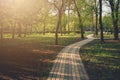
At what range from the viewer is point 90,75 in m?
17.1

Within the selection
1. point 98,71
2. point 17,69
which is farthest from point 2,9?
point 98,71

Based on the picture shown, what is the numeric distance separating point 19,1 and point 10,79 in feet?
92.3

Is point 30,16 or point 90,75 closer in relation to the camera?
point 90,75

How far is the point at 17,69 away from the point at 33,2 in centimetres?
2441

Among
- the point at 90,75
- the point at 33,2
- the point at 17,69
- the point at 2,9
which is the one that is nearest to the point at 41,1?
the point at 33,2

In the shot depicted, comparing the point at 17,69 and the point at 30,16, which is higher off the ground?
the point at 30,16

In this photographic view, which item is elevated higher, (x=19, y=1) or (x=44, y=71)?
(x=19, y=1)

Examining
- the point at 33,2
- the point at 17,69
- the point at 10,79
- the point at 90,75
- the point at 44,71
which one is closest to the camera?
the point at 10,79

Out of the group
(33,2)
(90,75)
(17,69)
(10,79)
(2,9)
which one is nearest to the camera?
(10,79)

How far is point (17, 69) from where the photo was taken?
64.9ft

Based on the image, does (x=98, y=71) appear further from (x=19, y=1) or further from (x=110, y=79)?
(x=19, y=1)

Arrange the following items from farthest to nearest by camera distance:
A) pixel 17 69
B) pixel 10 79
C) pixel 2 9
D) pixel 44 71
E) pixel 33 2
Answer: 1. pixel 33 2
2. pixel 2 9
3. pixel 17 69
4. pixel 44 71
5. pixel 10 79

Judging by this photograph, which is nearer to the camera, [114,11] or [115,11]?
[114,11]

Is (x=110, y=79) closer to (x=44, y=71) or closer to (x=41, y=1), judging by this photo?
(x=44, y=71)
